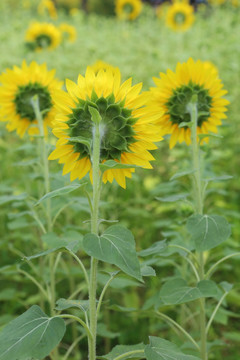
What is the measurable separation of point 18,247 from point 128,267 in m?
1.71

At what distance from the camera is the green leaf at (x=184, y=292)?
3.54 ft

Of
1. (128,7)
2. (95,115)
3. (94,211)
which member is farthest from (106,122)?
(128,7)

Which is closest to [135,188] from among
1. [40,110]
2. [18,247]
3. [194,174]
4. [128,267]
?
[18,247]

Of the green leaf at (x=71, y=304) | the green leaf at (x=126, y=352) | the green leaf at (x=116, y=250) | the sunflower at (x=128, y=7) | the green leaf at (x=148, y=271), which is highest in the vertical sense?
the sunflower at (x=128, y=7)

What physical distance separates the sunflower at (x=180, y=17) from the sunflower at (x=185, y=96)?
447 cm

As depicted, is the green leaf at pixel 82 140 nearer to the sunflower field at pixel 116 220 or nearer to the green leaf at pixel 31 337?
the sunflower field at pixel 116 220

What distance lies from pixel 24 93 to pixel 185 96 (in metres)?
0.52

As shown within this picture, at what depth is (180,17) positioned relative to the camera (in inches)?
214

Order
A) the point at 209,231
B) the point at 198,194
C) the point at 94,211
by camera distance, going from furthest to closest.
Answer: the point at 198,194 < the point at 209,231 < the point at 94,211

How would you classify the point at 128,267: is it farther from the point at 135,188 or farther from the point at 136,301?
the point at 135,188

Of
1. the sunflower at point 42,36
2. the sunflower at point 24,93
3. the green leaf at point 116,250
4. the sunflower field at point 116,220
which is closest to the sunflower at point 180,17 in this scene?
the sunflower at point 42,36

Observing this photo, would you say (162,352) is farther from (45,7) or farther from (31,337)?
(45,7)

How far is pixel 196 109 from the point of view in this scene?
1.22m

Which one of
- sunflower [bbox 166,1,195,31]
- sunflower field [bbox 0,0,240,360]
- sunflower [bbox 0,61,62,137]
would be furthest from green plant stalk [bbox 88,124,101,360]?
sunflower [bbox 166,1,195,31]
